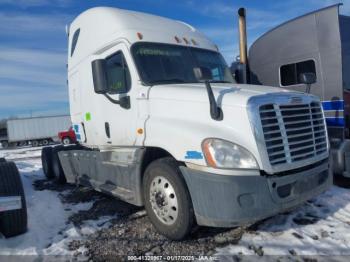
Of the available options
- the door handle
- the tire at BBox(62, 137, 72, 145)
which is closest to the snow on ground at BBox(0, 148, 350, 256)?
the door handle

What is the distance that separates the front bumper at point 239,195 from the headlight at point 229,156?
9 centimetres

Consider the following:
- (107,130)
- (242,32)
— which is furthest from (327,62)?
(107,130)

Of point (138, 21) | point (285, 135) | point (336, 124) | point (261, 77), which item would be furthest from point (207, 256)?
point (261, 77)

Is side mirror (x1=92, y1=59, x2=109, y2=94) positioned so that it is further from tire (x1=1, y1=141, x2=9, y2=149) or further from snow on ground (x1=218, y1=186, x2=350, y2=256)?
tire (x1=1, y1=141, x2=9, y2=149)

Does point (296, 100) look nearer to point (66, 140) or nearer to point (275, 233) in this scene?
point (275, 233)

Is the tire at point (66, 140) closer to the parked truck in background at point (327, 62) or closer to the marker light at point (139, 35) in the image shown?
the parked truck in background at point (327, 62)

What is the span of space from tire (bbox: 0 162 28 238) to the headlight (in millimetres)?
2701

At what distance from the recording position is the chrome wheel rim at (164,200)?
4004 mm

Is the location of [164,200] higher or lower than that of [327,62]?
lower

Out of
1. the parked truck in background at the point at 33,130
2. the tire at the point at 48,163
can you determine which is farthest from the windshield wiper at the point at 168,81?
the parked truck in background at the point at 33,130

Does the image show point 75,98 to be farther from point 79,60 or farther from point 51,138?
point 51,138

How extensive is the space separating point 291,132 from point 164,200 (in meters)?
→ 1.75

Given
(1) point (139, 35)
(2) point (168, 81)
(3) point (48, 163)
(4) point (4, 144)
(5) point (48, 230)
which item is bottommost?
(4) point (4, 144)

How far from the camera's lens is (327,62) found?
6.52 metres
